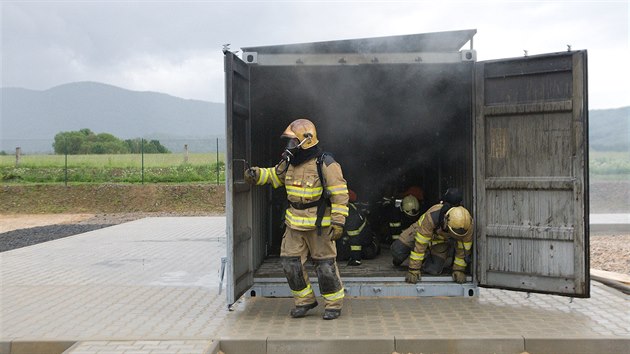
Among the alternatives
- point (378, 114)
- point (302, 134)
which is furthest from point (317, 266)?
point (378, 114)

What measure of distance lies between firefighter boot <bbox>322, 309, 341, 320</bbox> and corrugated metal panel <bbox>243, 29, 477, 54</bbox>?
276cm

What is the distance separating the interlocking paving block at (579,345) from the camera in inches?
207

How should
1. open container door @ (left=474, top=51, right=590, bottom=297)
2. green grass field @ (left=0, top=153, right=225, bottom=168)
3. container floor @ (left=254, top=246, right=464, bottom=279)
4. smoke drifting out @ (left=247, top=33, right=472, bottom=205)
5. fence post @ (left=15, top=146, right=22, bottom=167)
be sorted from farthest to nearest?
1. fence post @ (left=15, top=146, right=22, bottom=167)
2. green grass field @ (left=0, top=153, right=225, bottom=168)
3. smoke drifting out @ (left=247, top=33, right=472, bottom=205)
4. container floor @ (left=254, top=246, right=464, bottom=279)
5. open container door @ (left=474, top=51, right=590, bottom=297)

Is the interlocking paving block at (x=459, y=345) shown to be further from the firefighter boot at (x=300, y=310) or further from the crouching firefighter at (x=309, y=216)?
the firefighter boot at (x=300, y=310)

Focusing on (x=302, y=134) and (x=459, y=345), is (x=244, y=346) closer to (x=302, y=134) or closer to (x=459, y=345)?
(x=459, y=345)

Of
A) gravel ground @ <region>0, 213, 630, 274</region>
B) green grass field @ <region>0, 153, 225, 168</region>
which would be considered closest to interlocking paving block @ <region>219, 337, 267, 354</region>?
gravel ground @ <region>0, 213, 630, 274</region>

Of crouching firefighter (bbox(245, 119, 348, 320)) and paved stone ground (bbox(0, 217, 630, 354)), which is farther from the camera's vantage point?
crouching firefighter (bbox(245, 119, 348, 320))

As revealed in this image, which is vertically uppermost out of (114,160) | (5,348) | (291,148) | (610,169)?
(114,160)

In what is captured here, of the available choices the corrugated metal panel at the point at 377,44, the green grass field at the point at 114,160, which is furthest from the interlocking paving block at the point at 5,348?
the green grass field at the point at 114,160

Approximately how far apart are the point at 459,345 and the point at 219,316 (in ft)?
8.15

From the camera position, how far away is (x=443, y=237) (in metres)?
7.36

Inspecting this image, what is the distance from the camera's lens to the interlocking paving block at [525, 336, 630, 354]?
525cm

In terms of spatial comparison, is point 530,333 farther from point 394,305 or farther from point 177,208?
point 177,208

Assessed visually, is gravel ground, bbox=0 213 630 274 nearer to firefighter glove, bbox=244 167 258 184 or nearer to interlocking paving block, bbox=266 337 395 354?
interlocking paving block, bbox=266 337 395 354
